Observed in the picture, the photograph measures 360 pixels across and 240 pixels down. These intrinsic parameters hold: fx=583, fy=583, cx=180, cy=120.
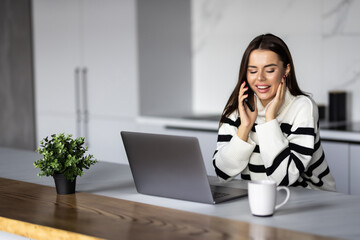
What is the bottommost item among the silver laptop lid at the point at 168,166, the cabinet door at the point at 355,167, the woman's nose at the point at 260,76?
the cabinet door at the point at 355,167

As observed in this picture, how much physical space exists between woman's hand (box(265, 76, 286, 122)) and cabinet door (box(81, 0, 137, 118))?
7.01 ft

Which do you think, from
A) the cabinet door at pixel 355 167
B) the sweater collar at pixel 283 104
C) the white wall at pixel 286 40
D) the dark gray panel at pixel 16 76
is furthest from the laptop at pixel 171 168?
the dark gray panel at pixel 16 76

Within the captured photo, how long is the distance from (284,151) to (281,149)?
24 mm

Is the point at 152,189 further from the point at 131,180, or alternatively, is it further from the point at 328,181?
the point at 328,181

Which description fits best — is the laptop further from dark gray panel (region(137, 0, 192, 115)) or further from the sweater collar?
dark gray panel (region(137, 0, 192, 115))

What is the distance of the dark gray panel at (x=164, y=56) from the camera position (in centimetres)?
426

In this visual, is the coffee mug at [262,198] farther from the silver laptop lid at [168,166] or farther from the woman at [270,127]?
the woman at [270,127]

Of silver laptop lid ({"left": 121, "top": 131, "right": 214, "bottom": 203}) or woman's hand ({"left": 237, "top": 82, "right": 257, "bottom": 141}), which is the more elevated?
woman's hand ({"left": 237, "top": 82, "right": 257, "bottom": 141})

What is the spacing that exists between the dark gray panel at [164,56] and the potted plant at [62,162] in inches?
92.7

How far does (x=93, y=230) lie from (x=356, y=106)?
2.72m

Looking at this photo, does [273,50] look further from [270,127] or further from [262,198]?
[262,198]

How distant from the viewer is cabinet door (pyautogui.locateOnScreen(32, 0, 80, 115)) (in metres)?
4.69

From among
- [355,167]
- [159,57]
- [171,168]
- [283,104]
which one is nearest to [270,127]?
[283,104]

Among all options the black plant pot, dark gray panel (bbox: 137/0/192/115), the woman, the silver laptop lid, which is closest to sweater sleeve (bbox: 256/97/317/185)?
the woman
